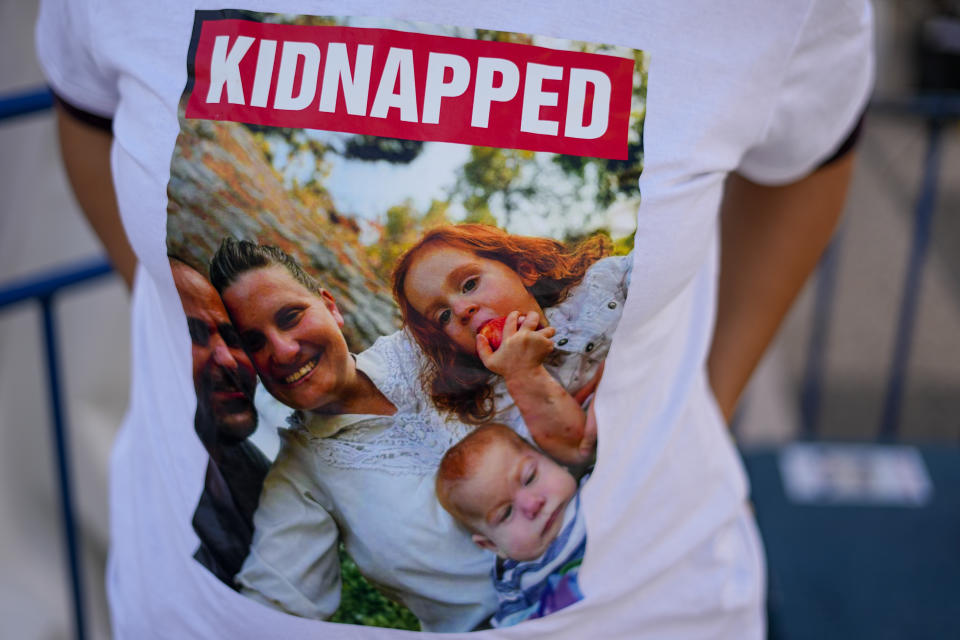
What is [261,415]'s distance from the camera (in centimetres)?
66

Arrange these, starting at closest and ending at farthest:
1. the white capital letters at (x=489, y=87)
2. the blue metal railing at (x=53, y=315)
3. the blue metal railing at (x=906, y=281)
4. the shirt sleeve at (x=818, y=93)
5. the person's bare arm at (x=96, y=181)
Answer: the white capital letters at (x=489, y=87) → the shirt sleeve at (x=818, y=93) → the person's bare arm at (x=96, y=181) → the blue metal railing at (x=53, y=315) → the blue metal railing at (x=906, y=281)

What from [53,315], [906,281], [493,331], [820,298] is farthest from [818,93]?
[906,281]

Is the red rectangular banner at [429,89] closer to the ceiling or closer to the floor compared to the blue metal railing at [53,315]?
closer to the ceiling

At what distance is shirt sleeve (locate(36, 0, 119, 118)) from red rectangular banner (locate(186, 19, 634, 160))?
19 centimetres

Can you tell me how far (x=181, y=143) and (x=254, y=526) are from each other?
302 millimetres

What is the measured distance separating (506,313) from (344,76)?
203mm

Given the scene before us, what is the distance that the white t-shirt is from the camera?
63 centimetres

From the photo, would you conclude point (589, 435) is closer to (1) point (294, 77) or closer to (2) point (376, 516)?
(2) point (376, 516)

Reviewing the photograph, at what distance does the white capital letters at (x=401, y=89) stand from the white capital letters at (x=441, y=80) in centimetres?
1

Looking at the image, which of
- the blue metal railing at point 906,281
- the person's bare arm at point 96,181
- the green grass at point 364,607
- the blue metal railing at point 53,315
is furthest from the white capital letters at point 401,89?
the blue metal railing at point 906,281

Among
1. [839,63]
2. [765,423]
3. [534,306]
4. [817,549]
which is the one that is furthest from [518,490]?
[765,423]

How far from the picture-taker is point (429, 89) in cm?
61

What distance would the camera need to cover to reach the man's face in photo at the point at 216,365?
65 centimetres

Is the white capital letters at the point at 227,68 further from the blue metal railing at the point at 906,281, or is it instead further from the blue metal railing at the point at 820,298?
the blue metal railing at the point at 906,281
